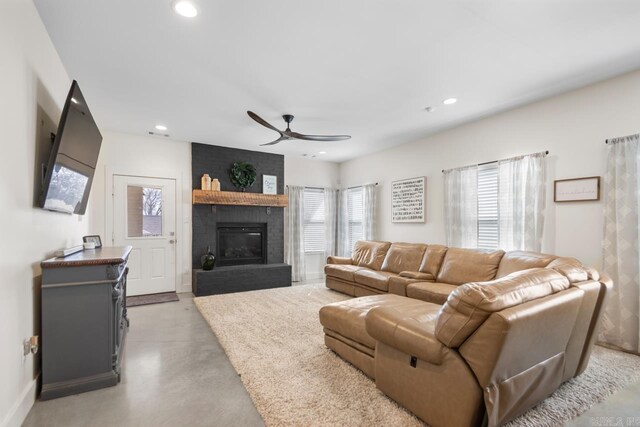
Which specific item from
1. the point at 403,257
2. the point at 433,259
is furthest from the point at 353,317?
the point at 403,257

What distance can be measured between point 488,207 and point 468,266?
901 mm

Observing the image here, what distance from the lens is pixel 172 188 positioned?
17.3 feet

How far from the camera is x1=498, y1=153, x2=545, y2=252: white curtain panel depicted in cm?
350

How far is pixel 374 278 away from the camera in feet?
14.4

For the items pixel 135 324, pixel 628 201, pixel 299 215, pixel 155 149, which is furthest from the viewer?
pixel 299 215

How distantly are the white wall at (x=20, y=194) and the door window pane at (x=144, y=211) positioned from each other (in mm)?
2709

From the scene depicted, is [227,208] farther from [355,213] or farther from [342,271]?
[355,213]

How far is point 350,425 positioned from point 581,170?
3.39 meters

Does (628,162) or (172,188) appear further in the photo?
(172,188)

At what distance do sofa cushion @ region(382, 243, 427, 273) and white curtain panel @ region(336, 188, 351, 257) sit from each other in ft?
6.03

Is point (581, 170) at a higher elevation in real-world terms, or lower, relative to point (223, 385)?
higher

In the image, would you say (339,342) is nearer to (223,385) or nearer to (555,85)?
(223,385)

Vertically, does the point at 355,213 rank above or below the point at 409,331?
above

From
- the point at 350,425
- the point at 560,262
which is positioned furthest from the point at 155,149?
the point at 560,262
